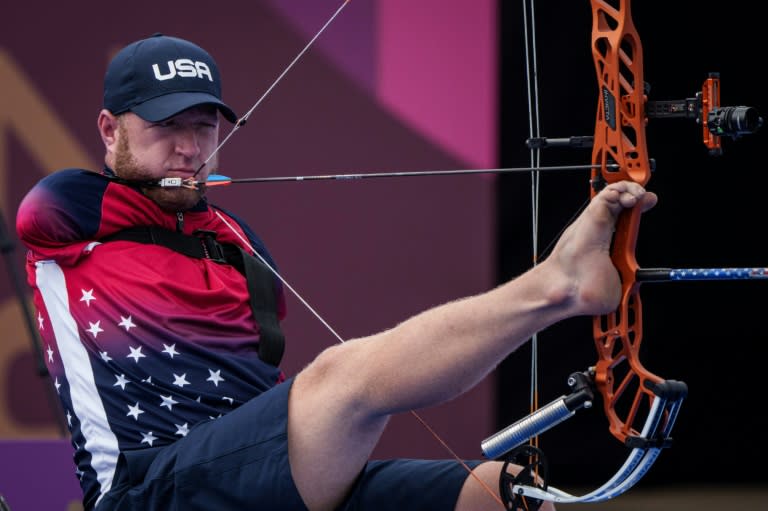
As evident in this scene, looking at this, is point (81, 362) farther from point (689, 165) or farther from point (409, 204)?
point (689, 165)

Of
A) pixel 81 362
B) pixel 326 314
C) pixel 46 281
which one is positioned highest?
pixel 46 281

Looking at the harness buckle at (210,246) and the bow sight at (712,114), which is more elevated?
the bow sight at (712,114)

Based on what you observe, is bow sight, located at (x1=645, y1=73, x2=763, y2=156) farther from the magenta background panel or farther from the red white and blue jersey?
the magenta background panel

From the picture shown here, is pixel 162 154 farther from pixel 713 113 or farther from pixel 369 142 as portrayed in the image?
pixel 369 142

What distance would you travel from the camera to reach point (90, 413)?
1.68 m

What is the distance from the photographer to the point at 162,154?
6.01 feet

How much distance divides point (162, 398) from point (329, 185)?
1.42 meters

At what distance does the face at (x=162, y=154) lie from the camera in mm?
1827

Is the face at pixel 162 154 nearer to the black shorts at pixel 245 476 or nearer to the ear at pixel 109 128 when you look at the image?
the ear at pixel 109 128

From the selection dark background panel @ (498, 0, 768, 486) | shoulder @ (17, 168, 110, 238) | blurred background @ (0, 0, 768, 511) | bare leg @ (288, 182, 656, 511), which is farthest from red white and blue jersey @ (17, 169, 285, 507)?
dark background panel @ (498, 0, 768, 486)

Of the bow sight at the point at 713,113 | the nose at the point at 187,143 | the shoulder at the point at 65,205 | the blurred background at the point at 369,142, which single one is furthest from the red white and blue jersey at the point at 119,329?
the blurred background at the point at 369,142

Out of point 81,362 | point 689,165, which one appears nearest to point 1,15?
point 81,362

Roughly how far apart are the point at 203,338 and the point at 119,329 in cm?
12

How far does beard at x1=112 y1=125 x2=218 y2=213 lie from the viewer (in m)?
1.83
